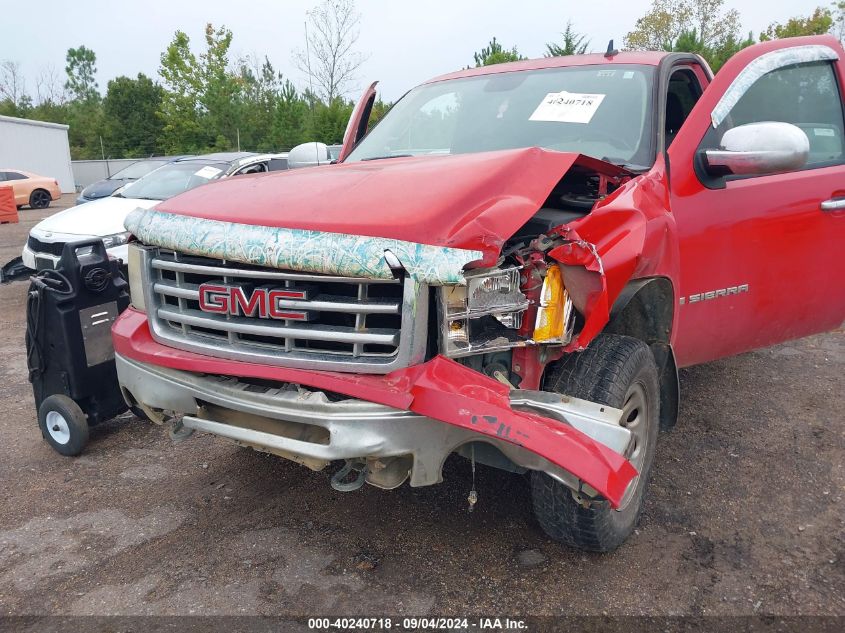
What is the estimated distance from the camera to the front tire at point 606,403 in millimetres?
2490

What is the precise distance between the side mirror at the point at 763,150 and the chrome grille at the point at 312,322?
1.67m

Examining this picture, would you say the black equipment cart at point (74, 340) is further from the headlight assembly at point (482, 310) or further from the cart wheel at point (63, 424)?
the headlight assembly at point (482, 310)

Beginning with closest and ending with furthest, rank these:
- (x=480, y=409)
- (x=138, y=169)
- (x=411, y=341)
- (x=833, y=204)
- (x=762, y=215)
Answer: (x=480, y=409), (x=411, y=341), (x=762, y=215), (x=833, y=204), (x=138, y=169)

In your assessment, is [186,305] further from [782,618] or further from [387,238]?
[782,618]

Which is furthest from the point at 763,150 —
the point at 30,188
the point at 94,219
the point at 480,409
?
the point at 30,188

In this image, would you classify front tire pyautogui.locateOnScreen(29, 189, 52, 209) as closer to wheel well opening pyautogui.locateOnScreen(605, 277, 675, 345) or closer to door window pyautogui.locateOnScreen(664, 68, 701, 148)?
door window pyautogui.locateOnScreen(664, 68, 701, 148)

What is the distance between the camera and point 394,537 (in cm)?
295

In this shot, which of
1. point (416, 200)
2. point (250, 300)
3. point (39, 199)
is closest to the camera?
point (416, 200)

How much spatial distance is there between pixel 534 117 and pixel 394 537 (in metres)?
2.14

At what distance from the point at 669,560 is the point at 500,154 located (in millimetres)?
1750

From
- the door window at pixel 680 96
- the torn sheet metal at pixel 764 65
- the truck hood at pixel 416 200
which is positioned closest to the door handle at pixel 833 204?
the torn sheet metal at pixel 764 65

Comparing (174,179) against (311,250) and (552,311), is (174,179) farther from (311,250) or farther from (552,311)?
(552,311)

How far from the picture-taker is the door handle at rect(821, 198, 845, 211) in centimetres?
366

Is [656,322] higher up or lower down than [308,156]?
lower down
